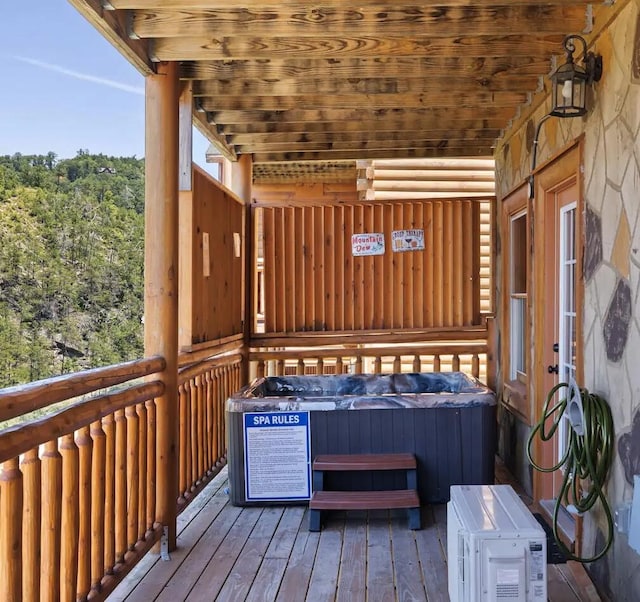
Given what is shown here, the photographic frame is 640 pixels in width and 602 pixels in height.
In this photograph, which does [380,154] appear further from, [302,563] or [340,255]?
[302,563]

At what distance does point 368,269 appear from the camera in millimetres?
5984

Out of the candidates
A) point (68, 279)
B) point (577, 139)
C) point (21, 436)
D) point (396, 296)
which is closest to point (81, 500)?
point (21, 436)

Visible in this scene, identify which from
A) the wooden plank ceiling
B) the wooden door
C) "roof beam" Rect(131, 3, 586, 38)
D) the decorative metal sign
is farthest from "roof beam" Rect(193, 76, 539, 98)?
the decorative metal sign

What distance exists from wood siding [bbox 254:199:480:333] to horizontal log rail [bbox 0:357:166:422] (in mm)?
3022

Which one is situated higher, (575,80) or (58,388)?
(575,80)

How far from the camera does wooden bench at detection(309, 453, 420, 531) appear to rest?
12.1ft

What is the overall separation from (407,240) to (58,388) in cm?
428

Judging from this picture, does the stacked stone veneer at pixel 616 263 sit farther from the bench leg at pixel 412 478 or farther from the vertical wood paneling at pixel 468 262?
the vertical wood paneling at pixel 468 262

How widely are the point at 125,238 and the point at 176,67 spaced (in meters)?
16.9

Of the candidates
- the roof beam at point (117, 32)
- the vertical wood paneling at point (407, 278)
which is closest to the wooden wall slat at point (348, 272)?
the vertical wood paneling at point (407, 278)

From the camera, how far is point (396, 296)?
597 cm

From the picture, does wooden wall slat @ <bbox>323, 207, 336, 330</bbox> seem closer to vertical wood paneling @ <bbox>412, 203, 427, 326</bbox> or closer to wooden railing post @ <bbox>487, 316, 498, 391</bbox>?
vertical wood paneling @ <bbox>412, 203, 427, 326</bbox>

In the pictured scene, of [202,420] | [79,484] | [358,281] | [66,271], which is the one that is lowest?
[202,420]

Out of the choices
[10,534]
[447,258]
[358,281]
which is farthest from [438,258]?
[10,534]
